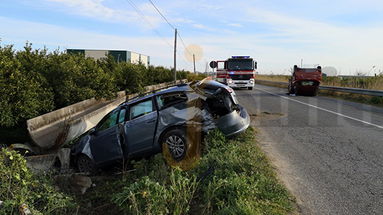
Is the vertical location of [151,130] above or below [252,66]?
below

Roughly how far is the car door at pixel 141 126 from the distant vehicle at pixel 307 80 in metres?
15.4

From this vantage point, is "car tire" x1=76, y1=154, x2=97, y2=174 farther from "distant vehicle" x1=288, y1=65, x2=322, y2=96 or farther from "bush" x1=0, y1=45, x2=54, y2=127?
"distant vehicle" x1=288, y1=65, x2=322, y2=96

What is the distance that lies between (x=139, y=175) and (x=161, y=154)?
0.60 meters

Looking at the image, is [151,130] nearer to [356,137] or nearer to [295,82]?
[356,137]

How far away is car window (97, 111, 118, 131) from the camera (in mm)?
6441

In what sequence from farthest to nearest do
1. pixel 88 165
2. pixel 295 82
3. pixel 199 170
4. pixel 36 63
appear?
pixel 295 82 → pixel 36 63 → pixel 88 165 → pixel 199 170

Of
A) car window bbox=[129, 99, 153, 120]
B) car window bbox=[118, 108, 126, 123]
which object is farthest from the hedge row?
car window bbox=[129, 99, 153, 120]

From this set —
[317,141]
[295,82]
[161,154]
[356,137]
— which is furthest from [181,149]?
[295,82]

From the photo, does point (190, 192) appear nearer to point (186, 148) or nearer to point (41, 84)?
point (186, 148)

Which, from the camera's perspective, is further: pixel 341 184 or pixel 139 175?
pixel 139 175

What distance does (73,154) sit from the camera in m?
7.03

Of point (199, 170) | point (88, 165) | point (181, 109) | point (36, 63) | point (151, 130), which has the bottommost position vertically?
point (88, 165)

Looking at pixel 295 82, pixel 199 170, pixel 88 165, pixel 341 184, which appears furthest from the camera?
pixel 295 82

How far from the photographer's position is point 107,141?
6.41 meters
